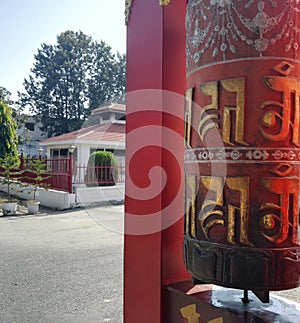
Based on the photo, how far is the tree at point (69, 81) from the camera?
101 feet

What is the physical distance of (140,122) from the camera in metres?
1.73

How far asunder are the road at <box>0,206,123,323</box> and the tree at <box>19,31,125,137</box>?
23671mm

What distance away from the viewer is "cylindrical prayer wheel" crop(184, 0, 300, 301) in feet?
3.29

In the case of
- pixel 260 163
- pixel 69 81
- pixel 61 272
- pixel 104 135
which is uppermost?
pixel 69 81

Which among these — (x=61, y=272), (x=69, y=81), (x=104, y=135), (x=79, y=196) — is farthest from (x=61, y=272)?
(x=69, y=81)

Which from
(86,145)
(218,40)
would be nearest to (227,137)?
(218,40)

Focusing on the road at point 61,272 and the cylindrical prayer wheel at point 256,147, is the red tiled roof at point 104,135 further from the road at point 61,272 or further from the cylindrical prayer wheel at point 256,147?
the cylindrical prayer wheel at point 256,147

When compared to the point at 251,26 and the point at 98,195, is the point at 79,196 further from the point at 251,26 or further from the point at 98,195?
the point at 251,26

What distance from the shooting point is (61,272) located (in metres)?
4.28

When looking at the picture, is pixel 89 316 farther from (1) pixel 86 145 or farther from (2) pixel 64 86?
(2) pixel 64 86

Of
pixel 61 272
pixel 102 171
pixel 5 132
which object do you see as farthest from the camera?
pixel 5 132

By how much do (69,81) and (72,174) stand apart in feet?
75.9

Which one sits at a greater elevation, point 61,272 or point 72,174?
point 72,174

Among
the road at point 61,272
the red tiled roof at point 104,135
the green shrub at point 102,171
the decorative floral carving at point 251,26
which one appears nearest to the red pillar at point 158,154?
the decorative floral carving at point 251,26
